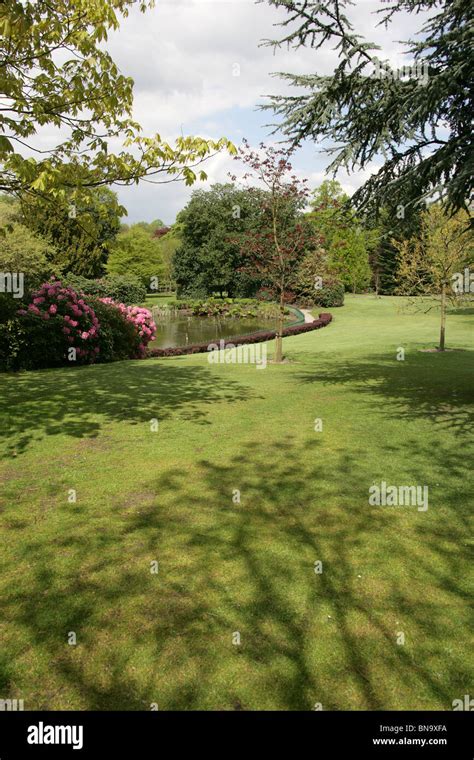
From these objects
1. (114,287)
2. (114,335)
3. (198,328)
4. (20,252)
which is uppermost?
(20,252)

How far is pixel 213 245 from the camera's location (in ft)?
186

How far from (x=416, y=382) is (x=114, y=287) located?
136ft

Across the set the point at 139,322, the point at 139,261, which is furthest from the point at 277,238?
the point at 139,261

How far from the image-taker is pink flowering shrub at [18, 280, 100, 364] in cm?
1508

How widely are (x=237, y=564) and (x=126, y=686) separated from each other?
147 centimetres

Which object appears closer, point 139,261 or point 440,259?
point 440,259

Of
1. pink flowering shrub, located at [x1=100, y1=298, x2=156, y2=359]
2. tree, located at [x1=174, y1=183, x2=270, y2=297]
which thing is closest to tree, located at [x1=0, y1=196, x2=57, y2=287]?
pink flowering shrub, located at [x1=100, y1=298, x2=156, y2=359]

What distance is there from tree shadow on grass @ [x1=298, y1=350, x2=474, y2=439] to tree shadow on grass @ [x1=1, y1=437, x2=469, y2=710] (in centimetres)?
430

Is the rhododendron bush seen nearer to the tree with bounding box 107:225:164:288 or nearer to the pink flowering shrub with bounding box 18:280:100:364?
the pink flowering shrub with bounding box 18:280:100:364

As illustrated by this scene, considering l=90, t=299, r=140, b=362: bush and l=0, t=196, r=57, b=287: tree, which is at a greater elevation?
l=0, t=196, r=57, b=287: tree

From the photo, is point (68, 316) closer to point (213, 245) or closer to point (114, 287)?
point (114, 287)

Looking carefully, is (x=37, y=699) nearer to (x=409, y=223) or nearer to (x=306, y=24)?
(x=409, y=223)

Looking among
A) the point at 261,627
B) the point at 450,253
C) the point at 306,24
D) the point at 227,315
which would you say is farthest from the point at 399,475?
the point at 227,315

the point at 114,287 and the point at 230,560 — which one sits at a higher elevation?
the point at 114,287
